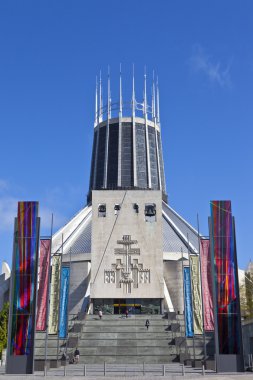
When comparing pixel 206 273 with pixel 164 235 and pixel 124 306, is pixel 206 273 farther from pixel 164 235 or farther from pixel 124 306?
pixel 164 235

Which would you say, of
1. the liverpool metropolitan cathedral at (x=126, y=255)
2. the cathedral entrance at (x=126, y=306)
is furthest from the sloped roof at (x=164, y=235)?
the cathedral entrance at (x=126, y=306)

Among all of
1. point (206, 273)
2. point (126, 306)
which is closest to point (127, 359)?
point (206, 273)

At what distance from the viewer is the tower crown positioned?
69812 mm

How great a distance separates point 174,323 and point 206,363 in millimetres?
11326

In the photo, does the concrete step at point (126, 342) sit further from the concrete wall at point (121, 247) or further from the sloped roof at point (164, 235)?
the sloped roof at point (164, 235)

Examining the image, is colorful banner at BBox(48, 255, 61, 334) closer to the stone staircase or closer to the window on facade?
the stone staircase

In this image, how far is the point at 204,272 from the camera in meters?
25.4

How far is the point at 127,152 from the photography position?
234 ft

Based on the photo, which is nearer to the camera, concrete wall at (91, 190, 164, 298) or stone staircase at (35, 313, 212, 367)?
stone staircase at (35, 313, 212, 367)

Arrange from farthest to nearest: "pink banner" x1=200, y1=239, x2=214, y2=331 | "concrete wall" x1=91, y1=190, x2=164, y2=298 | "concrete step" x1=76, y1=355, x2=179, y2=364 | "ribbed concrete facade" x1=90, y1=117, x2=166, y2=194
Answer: "ribbed concrete facade" x1=90, y1=117, x2=166, y2=194, "concrete wall" x1=91, y1=190, x2=164, y2=298, "concrete step" x1=76, y1=355, x2=179, y2=364, "pink banner" x1=200, y1=239, x2=214, y2=331

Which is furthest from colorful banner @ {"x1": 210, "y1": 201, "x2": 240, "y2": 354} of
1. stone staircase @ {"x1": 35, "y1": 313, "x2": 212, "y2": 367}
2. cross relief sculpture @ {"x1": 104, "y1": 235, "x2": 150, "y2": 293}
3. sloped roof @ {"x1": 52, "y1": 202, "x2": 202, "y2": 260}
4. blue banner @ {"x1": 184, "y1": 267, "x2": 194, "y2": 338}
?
sloped roof @ {"x1": 52, "y1": 202, "x2": 202, "y2": 260}

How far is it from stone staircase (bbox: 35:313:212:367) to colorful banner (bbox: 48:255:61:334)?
58.5 inches

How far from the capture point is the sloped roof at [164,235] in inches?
2119

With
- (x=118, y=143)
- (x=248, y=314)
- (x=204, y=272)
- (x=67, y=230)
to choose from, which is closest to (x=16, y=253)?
(x=204, y=272)
